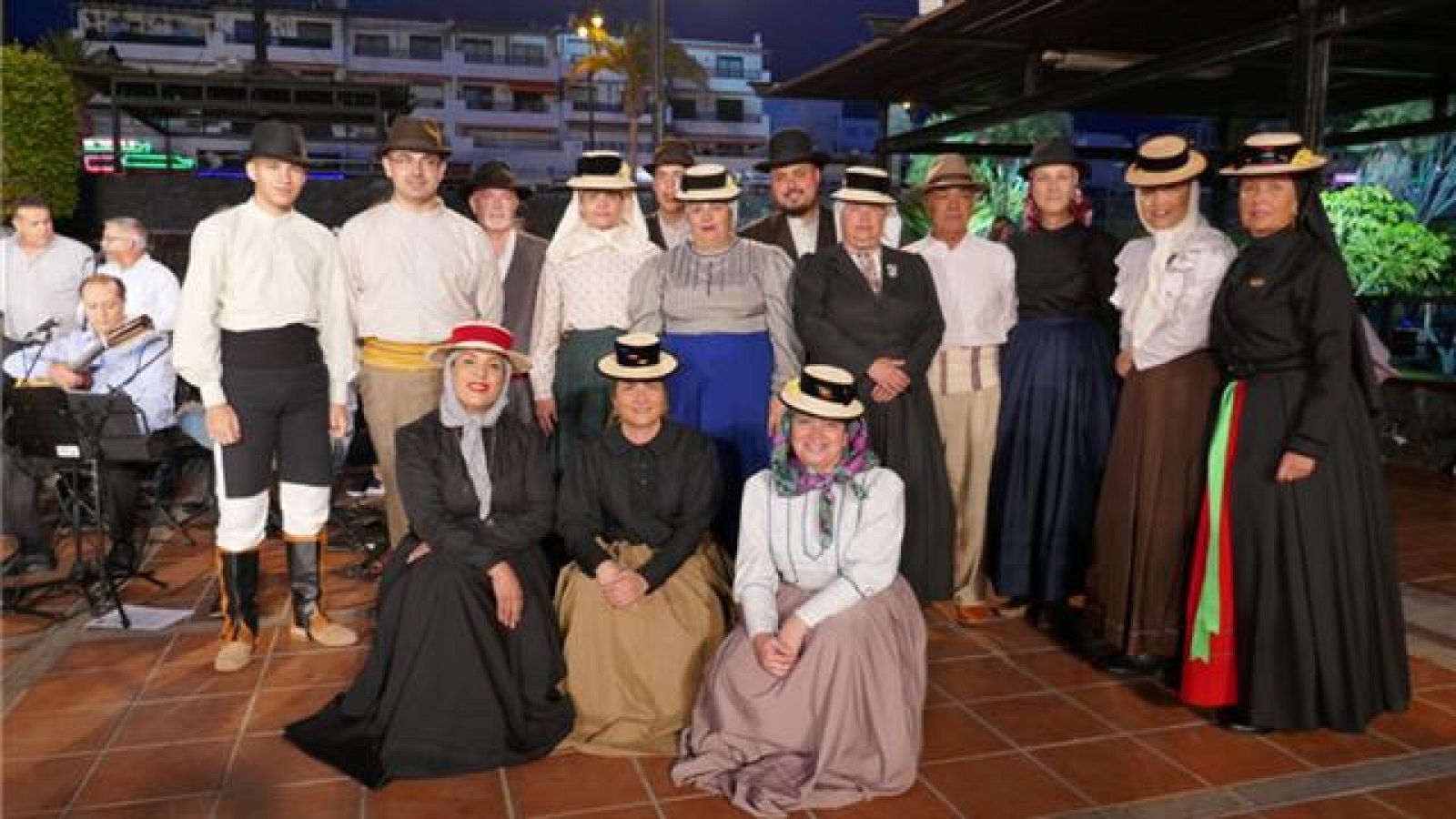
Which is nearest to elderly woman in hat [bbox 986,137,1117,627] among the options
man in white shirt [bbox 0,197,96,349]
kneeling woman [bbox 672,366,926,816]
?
kneeling woman [bbox 672,366,926,816]

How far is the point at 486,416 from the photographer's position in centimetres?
380

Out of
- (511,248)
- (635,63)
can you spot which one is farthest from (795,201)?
(635,63)

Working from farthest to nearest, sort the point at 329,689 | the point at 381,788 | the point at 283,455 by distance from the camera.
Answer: the point at 283,455, the point at 329,689, the point at 381,788

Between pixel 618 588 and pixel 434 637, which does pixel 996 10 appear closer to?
pixel 618 588

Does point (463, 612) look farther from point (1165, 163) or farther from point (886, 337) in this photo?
point (1165, 163)

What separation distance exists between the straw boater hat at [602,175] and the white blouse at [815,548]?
1695 millimetres

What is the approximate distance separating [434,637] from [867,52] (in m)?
5.09

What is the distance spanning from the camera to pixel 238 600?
14.5 feet

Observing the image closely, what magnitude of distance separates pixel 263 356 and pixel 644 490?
1662 millimetres

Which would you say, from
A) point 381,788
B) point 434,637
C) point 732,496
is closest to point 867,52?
point 732,496

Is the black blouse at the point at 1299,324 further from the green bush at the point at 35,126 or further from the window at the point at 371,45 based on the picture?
the window at the point at 371,45

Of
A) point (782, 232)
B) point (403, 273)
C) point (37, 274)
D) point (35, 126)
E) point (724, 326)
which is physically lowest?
point (724, 326)

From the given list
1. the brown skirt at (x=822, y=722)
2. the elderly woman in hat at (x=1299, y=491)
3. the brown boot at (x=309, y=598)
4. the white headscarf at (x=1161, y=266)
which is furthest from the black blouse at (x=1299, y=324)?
the brown boot at (x=309, y=598)

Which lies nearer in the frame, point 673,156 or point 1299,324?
point 1299,324
